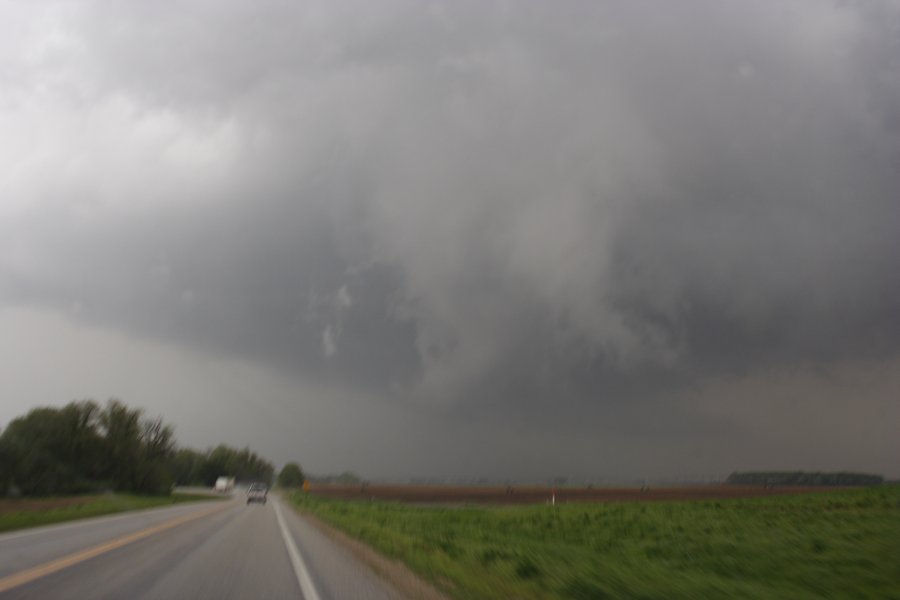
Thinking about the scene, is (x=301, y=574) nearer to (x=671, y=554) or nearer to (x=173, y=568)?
(x=173, y=568)

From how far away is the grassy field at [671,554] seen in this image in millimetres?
9828

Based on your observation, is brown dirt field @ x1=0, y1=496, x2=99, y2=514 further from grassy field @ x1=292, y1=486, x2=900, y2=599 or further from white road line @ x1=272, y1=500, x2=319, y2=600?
white road line @ x1=272, y1=500, x2=319, y2=600

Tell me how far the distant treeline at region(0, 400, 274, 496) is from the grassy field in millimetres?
41571

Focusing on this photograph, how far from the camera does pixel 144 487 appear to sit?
80250 millimetres

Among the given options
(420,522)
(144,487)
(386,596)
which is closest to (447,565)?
(386,596)

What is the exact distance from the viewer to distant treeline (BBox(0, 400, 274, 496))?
5328 centimetres

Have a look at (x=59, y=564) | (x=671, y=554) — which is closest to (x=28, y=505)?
(x=59, y=564)

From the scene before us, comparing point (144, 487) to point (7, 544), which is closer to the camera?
point (7, 544)

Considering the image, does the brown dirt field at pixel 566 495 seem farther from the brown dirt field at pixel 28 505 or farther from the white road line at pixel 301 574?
the white road line at pixel 301 574

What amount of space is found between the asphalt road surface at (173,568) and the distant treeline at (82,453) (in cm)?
4295

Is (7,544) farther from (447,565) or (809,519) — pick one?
(809,519)

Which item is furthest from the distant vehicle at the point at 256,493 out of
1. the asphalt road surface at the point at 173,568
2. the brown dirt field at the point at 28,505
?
the asphalt road surface at the point at 173,568

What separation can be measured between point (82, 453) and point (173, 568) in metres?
65.8

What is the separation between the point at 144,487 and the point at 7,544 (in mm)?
74704
